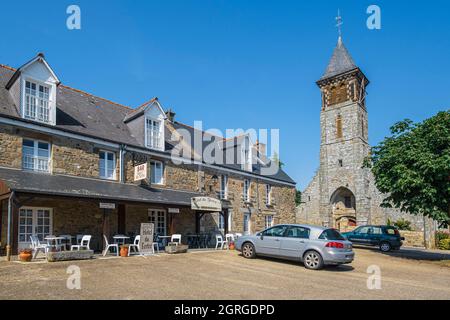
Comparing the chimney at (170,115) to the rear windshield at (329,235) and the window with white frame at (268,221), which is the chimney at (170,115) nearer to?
the window with white frame at (268,221)

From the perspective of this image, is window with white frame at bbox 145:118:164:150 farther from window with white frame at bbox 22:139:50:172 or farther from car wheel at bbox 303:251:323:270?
car wheel at bbox 303:251:323:270

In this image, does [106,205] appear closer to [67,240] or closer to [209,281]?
[67,240]

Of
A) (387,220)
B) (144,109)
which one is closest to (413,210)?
(144,109)

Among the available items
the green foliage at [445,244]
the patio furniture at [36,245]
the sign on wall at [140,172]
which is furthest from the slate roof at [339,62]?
the patio furniture at [36,245]

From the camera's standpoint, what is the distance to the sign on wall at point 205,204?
16578 millimetres

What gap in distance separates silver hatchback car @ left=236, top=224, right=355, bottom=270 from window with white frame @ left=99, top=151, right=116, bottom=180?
7251mm

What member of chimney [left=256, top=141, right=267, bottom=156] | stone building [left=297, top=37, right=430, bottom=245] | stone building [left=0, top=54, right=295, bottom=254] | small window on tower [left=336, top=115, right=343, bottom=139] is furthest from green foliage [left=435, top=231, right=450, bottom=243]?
stone building [left=0, top=54, right=295, bottom=254]

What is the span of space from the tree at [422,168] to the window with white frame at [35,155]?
14.1 metres

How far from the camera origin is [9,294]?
677cm

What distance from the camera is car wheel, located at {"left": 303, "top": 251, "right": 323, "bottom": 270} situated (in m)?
11.0

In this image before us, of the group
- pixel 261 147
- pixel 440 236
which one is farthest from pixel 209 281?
pixel 440 236

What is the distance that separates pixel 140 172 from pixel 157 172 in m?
2.20

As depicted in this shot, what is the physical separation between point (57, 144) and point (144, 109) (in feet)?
16.7

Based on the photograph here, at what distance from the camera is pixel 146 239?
13.8 metres
